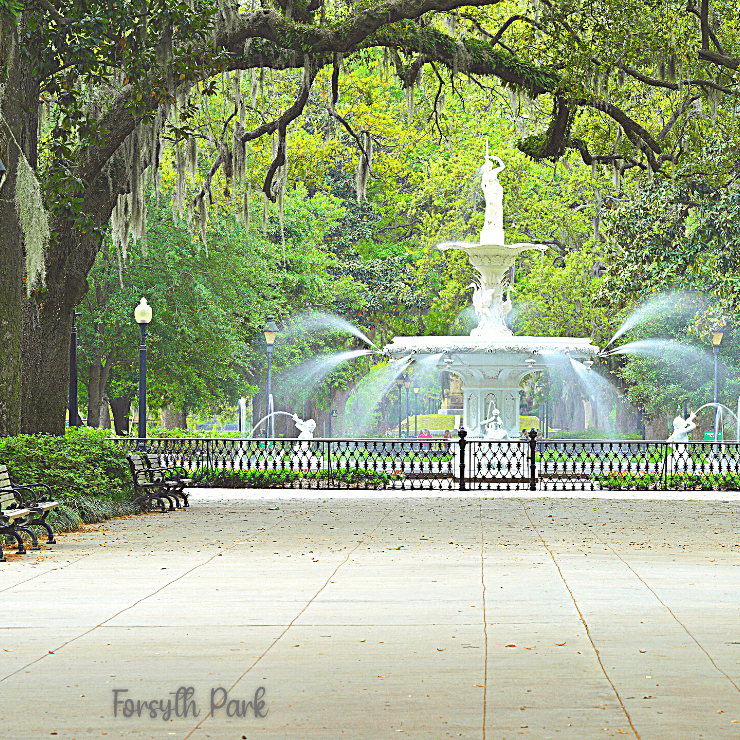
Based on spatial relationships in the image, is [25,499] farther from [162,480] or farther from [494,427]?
[494,427]

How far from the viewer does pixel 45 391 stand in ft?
53.5

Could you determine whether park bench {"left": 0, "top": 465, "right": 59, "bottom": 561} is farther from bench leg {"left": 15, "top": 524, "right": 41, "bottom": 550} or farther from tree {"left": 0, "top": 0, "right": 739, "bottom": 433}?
tree {"left": 0, "top": 0, "right": 739, "bottom": 433}

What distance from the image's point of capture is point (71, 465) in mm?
14961

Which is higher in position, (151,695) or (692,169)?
(692,169)

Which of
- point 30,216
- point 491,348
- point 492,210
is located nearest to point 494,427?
point 491,348

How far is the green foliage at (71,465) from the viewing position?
1400cm

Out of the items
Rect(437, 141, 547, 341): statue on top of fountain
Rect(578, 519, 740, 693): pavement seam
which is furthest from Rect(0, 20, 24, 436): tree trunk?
Rect(437, 141, 547, 341): statue on top of fountain

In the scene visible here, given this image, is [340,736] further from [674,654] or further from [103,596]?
[103,596]

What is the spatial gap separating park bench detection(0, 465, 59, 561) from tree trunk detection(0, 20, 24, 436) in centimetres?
167

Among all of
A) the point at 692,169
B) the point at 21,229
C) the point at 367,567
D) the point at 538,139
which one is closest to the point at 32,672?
the point at 367,567

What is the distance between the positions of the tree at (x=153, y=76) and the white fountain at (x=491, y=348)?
18.6 ft

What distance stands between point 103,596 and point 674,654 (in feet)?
14.6

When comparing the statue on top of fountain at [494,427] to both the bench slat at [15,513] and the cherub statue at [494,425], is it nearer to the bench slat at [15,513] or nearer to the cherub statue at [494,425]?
the cherub statue at [494,425]

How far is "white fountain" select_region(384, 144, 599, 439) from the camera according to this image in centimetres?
2345
